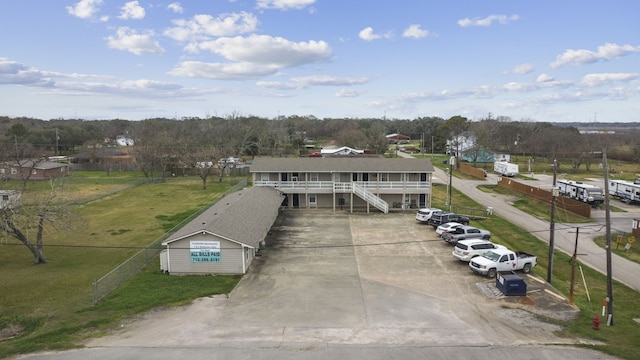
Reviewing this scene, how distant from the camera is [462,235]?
102ft

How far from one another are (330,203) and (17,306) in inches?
1134

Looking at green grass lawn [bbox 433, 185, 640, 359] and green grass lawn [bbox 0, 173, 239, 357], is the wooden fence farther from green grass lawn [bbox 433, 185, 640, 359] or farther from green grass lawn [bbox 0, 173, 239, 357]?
green grass lawn [bbox 0, 173, 239, 357]

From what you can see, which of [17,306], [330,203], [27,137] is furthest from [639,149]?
[27,137]

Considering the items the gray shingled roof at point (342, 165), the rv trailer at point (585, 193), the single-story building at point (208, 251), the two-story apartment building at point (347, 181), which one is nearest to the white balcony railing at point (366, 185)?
the two-story apartment building at point (347, 181)

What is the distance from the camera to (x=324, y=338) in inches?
693

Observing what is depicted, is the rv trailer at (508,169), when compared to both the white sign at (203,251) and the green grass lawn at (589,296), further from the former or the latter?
the white sign at (203,251)

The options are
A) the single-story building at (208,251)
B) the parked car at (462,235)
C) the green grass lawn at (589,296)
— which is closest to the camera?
the green grass lawn at (589,296)

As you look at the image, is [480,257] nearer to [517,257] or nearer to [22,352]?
[517,257]

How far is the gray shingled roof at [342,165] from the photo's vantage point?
44.2 m

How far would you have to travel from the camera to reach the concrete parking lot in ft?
58.2

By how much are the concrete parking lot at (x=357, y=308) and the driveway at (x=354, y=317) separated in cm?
5

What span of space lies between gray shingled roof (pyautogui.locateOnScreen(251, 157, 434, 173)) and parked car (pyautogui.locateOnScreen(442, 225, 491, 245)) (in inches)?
507

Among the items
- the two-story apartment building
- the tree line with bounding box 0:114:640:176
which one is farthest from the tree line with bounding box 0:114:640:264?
the two-story apartment building

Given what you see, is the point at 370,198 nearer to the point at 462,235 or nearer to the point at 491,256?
the point at 462,235
